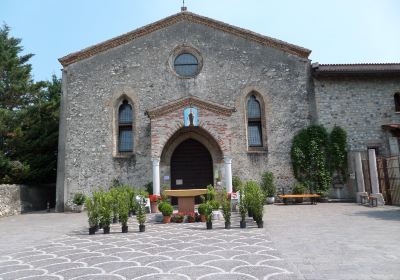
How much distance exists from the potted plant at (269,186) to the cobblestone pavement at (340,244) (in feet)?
16.0

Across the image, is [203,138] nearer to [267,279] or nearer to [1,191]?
[1,191]

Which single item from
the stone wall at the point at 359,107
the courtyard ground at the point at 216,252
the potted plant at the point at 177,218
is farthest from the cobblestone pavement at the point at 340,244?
the stone wall at the point at 359,107

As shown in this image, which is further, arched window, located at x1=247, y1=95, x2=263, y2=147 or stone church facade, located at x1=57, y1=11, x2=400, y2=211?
arched window, located at x1=247, y1=95, x2=263, y2=147

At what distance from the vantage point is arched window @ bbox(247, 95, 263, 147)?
16922 mm

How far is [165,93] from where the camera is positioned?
17.0 metres

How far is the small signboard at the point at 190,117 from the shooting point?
1518cm

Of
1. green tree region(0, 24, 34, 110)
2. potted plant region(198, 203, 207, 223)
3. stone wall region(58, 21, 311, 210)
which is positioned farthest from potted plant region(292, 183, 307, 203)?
green tree region(0, 24, 34, 110)

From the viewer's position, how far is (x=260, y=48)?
17.3 metres

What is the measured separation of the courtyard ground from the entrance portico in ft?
18.6

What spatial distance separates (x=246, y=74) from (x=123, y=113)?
6873 mm

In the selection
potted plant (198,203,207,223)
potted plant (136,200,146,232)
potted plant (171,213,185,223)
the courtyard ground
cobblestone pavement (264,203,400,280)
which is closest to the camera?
cobblestone pavement (264,203,400,280)

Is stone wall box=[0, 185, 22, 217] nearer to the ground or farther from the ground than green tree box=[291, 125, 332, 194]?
nearer to the ground

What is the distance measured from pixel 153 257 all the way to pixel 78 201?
11.1m

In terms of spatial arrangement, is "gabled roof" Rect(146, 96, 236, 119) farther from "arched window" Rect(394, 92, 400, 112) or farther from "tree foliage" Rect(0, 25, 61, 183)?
"arched window" Rect(394, 92, 400, 112)
